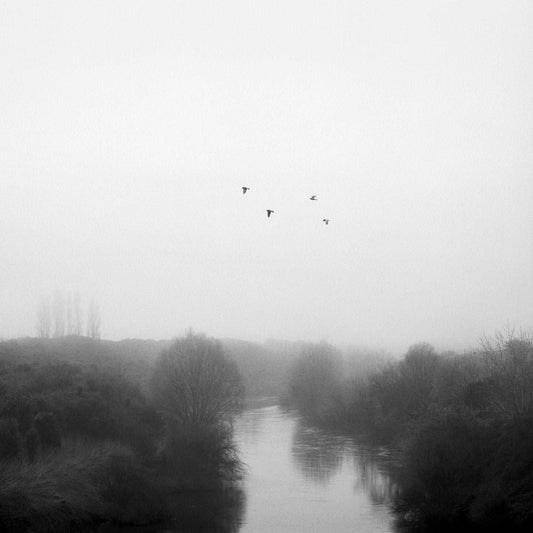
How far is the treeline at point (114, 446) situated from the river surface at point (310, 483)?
161 cm

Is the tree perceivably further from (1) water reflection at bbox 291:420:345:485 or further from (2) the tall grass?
(2) the tall grass

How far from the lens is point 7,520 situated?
26469mm

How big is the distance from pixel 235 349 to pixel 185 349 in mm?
60178

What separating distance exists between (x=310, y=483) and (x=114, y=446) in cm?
1081

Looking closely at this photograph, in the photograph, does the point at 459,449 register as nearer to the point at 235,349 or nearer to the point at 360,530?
the point at 360,530

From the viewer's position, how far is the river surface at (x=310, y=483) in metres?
30.7

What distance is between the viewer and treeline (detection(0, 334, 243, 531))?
95.0ft

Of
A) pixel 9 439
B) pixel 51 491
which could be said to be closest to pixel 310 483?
pixel 51 491

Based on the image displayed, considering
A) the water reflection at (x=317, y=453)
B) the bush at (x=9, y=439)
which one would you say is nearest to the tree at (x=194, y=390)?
the water reflection at (x=317, y=453)

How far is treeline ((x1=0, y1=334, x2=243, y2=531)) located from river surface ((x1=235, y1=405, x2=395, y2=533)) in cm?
161

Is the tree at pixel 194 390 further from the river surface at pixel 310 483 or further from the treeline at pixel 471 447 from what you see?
the treeline at pixel 471 447

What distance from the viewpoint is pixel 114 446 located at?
3569 centimetres

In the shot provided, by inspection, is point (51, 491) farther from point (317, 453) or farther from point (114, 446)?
point (317, 453)

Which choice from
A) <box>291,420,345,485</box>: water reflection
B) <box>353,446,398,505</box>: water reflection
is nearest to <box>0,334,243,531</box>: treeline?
<box>291,420,345,485</box>: water reflection
